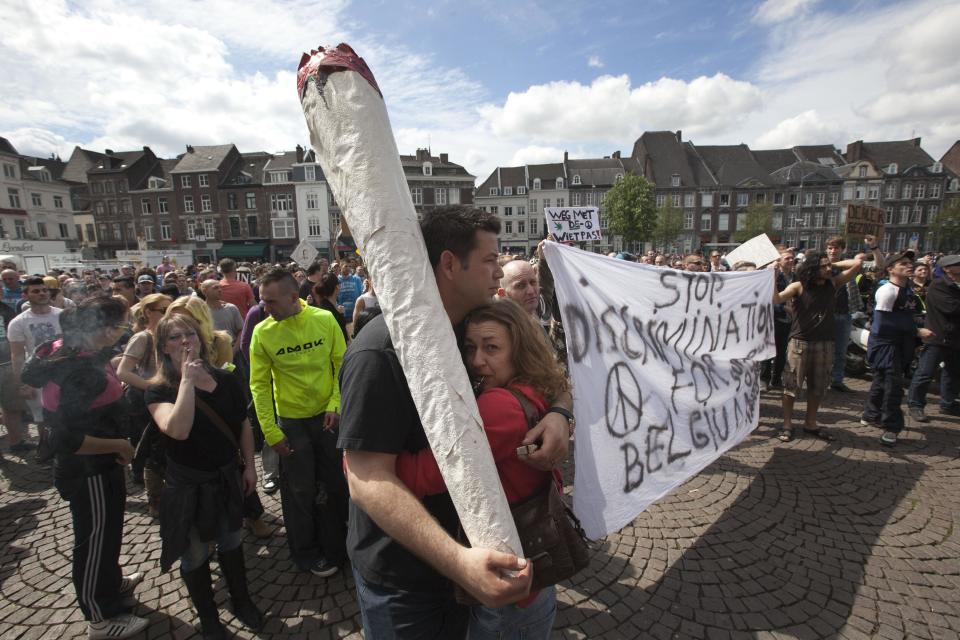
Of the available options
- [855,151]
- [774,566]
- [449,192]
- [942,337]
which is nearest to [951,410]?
[942,337]

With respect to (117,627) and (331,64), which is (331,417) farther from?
(331,64)

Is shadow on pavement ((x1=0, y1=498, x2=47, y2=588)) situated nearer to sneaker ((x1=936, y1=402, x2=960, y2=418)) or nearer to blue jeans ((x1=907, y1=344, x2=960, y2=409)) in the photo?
blue jeans ((x1=907, y1=344, x2=960, y2=409))

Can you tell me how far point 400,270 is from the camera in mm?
1054

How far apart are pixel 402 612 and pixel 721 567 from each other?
269 centimetres

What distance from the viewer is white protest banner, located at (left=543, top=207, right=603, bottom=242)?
693cm

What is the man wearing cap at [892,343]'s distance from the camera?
196 inches

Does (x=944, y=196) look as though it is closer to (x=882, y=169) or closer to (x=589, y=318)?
(x=882, y=169)

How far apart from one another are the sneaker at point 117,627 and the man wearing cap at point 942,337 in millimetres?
8195

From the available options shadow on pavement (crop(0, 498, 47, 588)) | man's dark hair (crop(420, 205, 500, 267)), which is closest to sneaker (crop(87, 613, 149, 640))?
shadow on pavement (crop(0, 498, 47, 588))

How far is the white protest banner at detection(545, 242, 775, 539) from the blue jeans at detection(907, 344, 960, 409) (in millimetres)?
3394

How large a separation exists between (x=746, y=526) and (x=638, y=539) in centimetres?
91

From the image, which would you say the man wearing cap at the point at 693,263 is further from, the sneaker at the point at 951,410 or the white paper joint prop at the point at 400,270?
the white paper joint prop at the point at 400,270

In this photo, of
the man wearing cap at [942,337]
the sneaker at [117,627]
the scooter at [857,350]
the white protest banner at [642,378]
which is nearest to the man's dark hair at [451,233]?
the white protest banner at [642,378]

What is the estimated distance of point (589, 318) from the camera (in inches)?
113
